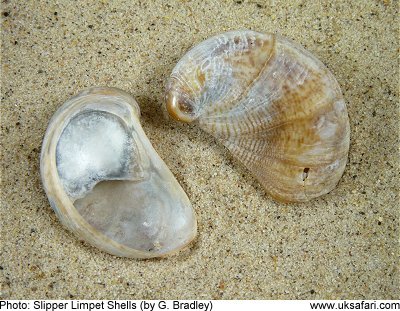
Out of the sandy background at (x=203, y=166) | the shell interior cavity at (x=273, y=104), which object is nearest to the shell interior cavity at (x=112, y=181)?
the sandy background at (x=203, y=166)

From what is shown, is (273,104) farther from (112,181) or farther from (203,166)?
(112,181)

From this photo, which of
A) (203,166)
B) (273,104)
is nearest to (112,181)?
(203,166)

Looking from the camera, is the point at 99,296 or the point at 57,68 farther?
the point at 57,68

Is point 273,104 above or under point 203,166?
above

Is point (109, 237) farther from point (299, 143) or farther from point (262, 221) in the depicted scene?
point (299, 143)

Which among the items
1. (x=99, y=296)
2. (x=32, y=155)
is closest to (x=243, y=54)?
(x=32, y=155)

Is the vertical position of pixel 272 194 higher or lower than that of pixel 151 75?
lower

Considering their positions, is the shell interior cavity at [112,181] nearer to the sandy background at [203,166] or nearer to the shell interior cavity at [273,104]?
the sandy background at [203,166]
